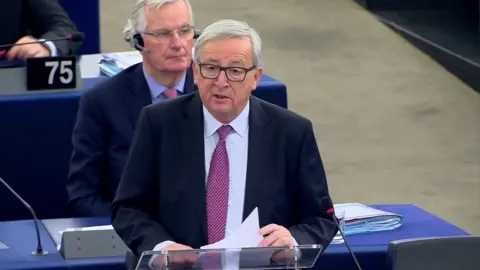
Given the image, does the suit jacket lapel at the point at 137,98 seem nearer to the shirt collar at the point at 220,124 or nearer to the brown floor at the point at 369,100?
the shirt collar at the point at 220,124

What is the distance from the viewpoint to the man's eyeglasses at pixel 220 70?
2.68 meters

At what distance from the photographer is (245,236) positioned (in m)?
2.54

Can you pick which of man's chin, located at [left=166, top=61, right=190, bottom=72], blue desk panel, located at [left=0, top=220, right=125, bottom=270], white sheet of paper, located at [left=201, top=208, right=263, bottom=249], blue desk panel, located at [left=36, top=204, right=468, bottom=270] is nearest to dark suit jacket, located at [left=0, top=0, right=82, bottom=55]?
man's chin, located at [left=166, top=61, right=190, bottom=72]

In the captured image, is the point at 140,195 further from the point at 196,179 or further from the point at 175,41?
the point at 175,41

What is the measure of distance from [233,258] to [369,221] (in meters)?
0.95

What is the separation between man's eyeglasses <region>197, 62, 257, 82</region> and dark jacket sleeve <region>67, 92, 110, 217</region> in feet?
3.80

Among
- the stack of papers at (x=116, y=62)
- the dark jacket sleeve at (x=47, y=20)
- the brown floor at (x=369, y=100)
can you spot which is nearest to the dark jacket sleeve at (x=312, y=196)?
the stack of papers at (x=116, y=62)

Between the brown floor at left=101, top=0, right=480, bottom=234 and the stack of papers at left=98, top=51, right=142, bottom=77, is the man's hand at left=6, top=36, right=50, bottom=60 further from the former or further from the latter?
the brown floor at left=101, top=0, right=480, bottom=234

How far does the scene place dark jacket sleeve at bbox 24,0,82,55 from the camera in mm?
4922

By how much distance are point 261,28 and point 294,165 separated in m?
5.96

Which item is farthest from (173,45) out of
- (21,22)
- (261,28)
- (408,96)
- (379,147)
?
(261,28)

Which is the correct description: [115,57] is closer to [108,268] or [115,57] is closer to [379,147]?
[108,268]

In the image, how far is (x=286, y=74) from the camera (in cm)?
771

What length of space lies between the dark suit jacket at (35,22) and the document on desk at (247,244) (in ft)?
7.85
